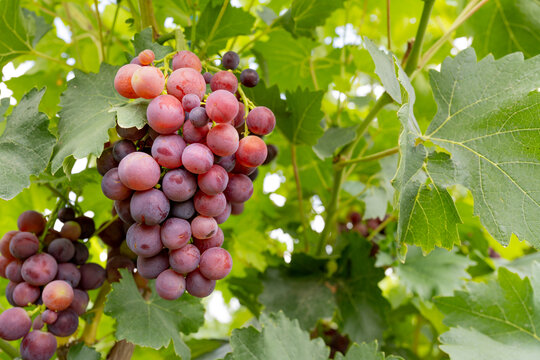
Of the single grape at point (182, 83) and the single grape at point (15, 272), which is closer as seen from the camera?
the single grape at point (182, 83)

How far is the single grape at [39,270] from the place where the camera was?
27.3 inches

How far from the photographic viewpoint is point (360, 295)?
1010mm

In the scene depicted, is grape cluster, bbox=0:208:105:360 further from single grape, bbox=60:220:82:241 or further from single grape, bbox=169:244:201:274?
single grape, bbox=169:244:201:274

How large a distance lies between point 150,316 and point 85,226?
18 cm

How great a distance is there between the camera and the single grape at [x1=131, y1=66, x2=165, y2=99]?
1.81ft

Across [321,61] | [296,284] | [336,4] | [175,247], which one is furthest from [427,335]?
[175,247]

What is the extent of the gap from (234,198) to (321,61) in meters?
0.71

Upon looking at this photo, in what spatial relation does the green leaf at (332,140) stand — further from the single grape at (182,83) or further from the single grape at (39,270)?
the single grape at (39,270)

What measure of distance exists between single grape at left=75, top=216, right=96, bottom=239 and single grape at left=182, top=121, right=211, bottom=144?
0.30 m

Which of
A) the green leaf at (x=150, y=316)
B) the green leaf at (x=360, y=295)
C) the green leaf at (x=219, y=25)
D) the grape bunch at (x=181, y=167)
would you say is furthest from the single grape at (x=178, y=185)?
the green leaf at (x=360, y=295)

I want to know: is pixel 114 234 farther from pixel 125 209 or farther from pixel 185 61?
pixel 185 61

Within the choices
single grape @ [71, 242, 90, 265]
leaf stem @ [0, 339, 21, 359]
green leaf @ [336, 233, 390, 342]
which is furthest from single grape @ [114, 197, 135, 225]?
green leaf @ [336, 233, 390, 342]

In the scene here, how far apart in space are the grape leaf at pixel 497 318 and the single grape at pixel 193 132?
48 centimetres

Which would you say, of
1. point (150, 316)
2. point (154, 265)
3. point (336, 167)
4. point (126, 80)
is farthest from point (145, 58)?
point (336, 167)
